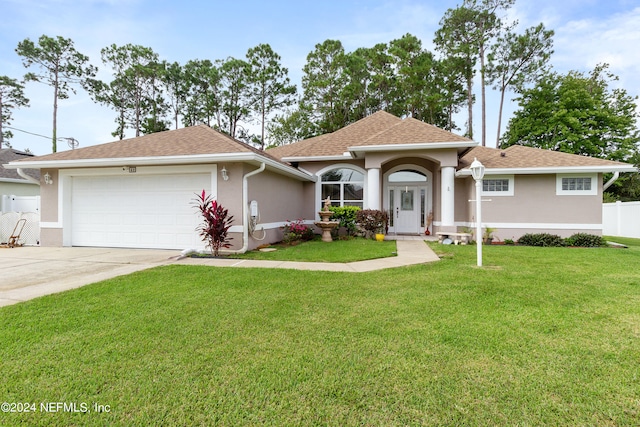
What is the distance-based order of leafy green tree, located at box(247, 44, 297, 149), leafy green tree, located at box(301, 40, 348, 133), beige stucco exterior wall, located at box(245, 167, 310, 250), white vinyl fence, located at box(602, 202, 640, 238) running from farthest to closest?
leafy green tree, located at box(247, 44, 297, 149) → leafy green tree, located at box(301, 40, 348, 133) → white vinyl fence, located at box(602, 202, 640, 238) → beige stucco exterior wall, located at box(245, 167, 310, 250)

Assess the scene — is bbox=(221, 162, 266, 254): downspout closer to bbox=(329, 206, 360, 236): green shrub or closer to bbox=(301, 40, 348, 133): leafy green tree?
bbox=(329, 206, 360, 236): green shrub

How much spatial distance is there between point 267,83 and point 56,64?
16.8 metres

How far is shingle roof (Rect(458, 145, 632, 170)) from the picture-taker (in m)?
9.79

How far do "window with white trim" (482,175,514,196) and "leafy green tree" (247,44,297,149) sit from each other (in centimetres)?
1926

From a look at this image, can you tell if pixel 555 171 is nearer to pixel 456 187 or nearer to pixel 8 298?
pixel 456 187

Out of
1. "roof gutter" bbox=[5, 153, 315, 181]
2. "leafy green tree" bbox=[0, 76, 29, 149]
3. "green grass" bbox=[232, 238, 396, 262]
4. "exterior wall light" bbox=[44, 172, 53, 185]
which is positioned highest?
"leafy green tree" bbox=[0, 76, 29, 149]

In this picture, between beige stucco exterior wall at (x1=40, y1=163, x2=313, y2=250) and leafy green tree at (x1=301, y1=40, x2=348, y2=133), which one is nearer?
beige stucco exterior wall at (x1=40, y1=163, x2=313, y2=250)

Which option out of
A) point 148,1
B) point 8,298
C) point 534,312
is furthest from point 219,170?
point 534,312

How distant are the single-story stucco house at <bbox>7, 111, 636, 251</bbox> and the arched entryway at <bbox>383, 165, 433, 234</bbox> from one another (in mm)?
41

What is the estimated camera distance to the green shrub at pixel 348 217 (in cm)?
1070

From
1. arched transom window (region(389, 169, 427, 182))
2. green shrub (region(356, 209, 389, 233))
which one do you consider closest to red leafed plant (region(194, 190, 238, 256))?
green shrub (region(356, 209, 389, 233))

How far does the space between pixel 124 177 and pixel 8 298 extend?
547 cm

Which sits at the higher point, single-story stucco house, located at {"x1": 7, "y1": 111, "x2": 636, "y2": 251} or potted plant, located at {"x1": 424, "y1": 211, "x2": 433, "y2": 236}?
single-story stucco house, located at {"x1": 7, "y1": 111, "x2": 636, "y2": 251}

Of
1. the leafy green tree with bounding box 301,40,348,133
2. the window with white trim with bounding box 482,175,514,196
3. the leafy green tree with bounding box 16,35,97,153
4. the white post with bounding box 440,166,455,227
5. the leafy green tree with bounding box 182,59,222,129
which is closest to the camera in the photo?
the white post with bounding box 440,166,455,227
